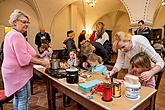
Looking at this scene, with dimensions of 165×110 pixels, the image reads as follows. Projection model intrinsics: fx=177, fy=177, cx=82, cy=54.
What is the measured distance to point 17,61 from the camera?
1851 millimetres

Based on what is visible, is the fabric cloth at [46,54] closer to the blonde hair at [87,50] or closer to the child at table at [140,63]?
the blonde hair at [87,50]

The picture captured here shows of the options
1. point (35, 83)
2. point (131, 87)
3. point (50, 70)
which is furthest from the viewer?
point (35, 83)

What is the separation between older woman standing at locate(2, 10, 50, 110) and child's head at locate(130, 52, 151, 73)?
0.99 m

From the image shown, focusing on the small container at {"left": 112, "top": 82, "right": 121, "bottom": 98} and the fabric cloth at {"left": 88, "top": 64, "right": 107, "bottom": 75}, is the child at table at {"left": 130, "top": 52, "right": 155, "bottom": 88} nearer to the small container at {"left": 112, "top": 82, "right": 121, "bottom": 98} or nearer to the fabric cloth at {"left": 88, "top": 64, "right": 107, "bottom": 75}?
the small container at {"left": 112, "top": 82, "right": 121, "bottom": 98}

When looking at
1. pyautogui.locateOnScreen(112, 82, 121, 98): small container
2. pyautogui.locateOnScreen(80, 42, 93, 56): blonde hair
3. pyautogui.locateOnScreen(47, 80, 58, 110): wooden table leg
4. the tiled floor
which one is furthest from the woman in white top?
pyautogui.locateOnScreen(112, 82, 121, 98): small container

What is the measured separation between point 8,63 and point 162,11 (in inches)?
412

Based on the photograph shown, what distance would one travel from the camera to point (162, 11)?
10367mm

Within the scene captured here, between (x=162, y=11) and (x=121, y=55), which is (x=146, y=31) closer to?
(x=121, y=55)

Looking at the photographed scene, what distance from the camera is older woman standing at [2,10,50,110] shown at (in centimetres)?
180

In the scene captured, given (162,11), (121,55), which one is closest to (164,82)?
(121,55)

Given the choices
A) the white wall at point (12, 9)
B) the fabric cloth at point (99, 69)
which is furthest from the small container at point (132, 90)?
the white wall at point (12, 9)

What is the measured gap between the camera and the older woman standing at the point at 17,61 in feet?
5.91

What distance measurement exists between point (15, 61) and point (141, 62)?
4.21 feet

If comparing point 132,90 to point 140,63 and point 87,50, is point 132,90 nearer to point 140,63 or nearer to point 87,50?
point 140,63
